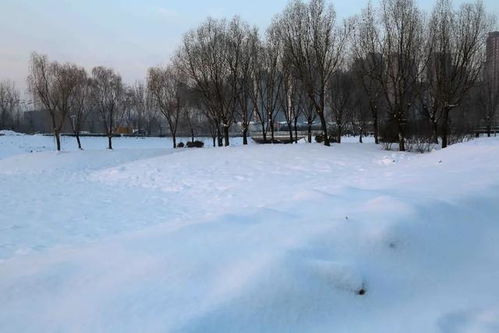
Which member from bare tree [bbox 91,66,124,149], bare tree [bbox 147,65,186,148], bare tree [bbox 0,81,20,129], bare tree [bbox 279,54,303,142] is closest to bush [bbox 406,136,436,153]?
bare tree [bbox 279,54,303,142]

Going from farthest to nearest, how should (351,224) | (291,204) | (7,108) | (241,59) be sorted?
(7,108), (241,59), (291,204), (351,224)

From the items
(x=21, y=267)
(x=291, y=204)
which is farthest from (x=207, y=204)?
(x=21, y=267)

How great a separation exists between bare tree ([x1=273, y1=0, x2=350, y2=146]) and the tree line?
0.06 metres

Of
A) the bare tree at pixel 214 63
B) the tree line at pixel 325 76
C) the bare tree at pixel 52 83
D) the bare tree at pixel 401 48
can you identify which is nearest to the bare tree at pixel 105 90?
the tree line at pixel 325 76

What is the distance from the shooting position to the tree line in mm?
24047

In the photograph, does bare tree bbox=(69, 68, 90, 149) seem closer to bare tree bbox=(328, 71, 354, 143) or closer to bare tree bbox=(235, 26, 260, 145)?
bare tree bbox=(235, 26, 260, 145)

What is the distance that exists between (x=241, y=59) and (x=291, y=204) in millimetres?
26545

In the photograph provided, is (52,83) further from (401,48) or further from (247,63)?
(401,48)

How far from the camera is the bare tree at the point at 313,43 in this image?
25.3 m

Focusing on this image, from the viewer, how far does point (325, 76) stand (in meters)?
26.2

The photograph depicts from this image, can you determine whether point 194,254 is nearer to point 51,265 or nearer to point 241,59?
point 51,265

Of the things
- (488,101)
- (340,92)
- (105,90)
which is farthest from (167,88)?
(488,101)

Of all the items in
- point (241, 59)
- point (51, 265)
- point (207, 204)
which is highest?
point (241, 59)

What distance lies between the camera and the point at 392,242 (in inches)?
174
